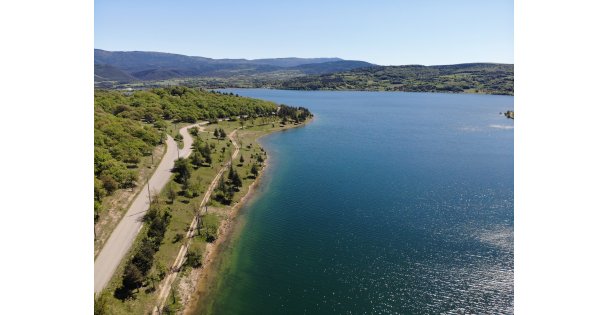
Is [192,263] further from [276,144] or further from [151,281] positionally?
[276,144]

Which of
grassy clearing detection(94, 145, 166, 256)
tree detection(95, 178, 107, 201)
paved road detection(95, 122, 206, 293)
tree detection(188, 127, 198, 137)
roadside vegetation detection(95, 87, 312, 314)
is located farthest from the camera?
tree detection(188, 127, 198, 137)

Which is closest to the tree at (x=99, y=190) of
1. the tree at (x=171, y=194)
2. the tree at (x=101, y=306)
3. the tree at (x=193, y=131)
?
the tree at (x=171, y=194)

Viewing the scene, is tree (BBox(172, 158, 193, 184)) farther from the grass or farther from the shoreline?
the shoreline

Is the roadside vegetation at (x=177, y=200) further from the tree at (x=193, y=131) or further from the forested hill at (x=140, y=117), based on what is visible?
the forested hill at (x=140, y=117)

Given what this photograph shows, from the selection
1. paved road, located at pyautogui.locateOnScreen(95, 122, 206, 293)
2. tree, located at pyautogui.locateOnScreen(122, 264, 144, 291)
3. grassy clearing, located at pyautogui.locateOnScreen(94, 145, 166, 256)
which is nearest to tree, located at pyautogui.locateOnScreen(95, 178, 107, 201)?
grassy clearing, located at pyautogui.locateOnScreen(94, 145, 166, 256)

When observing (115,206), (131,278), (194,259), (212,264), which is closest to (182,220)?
(115,206)

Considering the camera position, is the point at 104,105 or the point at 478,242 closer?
the point at 478,242
